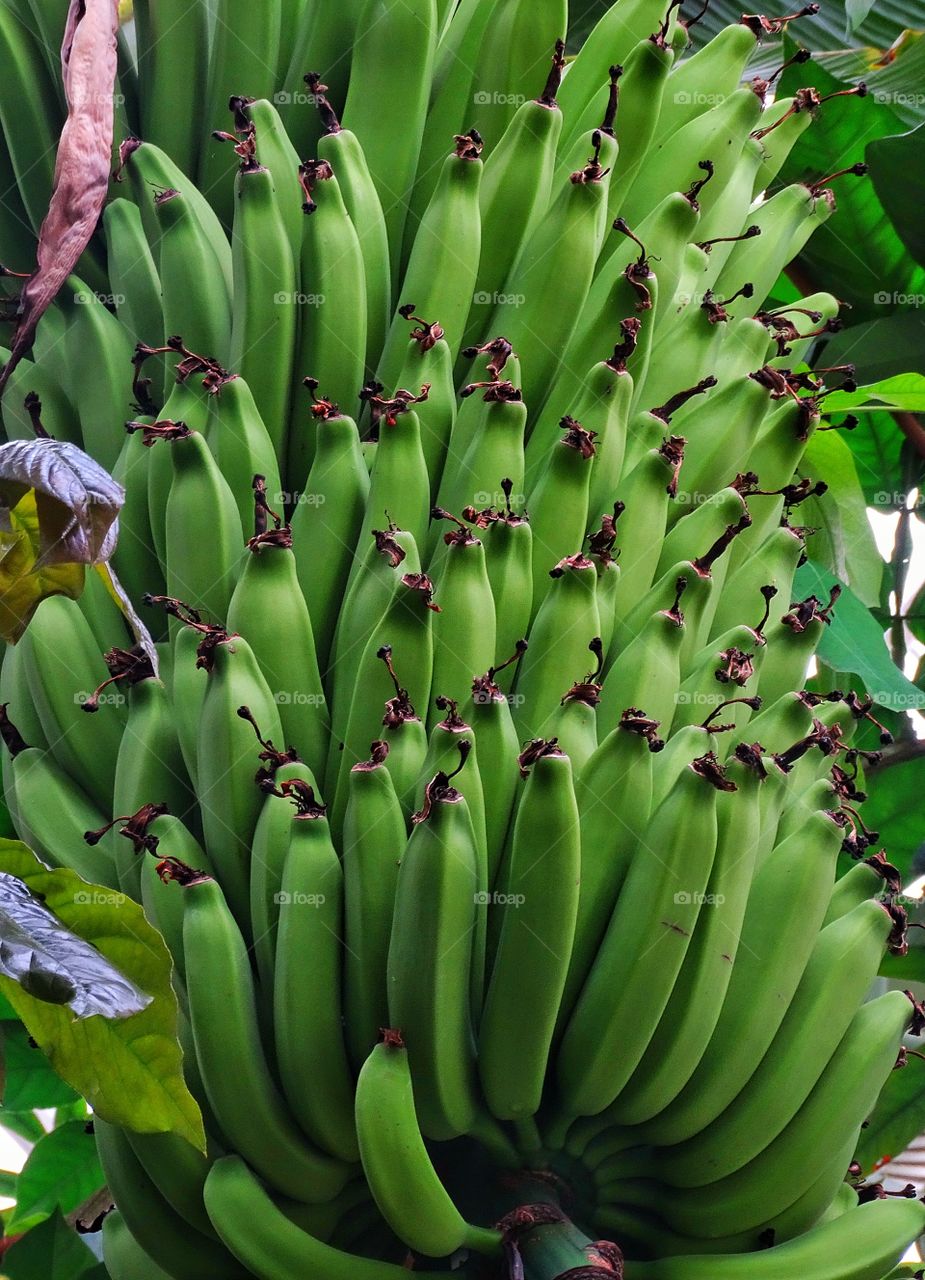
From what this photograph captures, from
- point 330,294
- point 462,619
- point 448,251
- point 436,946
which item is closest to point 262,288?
point 330,294

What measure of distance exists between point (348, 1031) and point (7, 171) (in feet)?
3.12

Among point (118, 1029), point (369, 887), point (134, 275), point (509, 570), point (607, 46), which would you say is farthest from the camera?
point (607, 46)

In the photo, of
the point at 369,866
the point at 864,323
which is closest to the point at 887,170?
the point at 864,323

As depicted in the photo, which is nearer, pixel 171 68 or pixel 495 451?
pixel 495 451

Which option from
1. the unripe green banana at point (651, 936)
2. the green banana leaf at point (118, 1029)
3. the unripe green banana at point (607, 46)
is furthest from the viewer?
the unripe green banana at point (607, 46)

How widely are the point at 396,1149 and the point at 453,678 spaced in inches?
13.7

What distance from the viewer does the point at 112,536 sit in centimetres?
75

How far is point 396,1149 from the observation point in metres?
0.89

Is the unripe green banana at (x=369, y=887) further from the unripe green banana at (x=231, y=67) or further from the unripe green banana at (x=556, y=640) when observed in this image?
the unripe green banana at (x=231, y=67)

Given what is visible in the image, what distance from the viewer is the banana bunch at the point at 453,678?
94cm

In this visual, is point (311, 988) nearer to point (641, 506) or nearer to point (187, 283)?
point (641, 506)

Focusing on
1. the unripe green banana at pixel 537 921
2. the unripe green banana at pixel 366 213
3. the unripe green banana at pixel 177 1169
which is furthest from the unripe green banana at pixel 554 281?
the unripe green banana at pixel 177 1169

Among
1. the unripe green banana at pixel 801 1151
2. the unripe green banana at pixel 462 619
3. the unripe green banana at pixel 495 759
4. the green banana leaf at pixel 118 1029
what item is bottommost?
the unripe green banana at pixel 801 1151

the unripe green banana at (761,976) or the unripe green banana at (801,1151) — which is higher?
the unripe green banana at (761,976)
